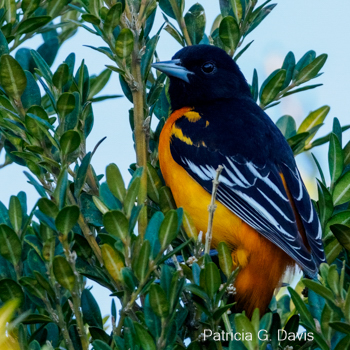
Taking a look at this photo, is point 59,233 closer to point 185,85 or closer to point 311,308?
point 311,308

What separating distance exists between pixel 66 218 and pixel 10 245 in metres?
0.31

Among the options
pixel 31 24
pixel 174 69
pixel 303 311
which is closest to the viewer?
pixel 303 311

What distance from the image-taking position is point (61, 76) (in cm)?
225

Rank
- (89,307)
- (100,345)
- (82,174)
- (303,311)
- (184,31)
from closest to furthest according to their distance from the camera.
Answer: (100,345), (303,311), (89,307), (82,174), (184,31)

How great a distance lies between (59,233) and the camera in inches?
71.7

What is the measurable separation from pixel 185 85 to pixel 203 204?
1.13 m

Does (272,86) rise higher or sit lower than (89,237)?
higher

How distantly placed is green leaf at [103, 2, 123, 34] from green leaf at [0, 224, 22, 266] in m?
1.00

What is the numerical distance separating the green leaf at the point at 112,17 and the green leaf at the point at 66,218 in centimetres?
97

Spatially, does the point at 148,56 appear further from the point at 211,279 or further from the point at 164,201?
the point at 211,279

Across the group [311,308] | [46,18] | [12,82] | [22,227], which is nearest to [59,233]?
[22,227]

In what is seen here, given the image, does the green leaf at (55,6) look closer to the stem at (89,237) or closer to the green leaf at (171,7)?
the green leaf at (171,7)

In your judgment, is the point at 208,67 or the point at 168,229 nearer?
the point at 168,229

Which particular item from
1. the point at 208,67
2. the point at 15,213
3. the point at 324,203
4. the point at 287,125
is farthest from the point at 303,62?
the point at 15,213
